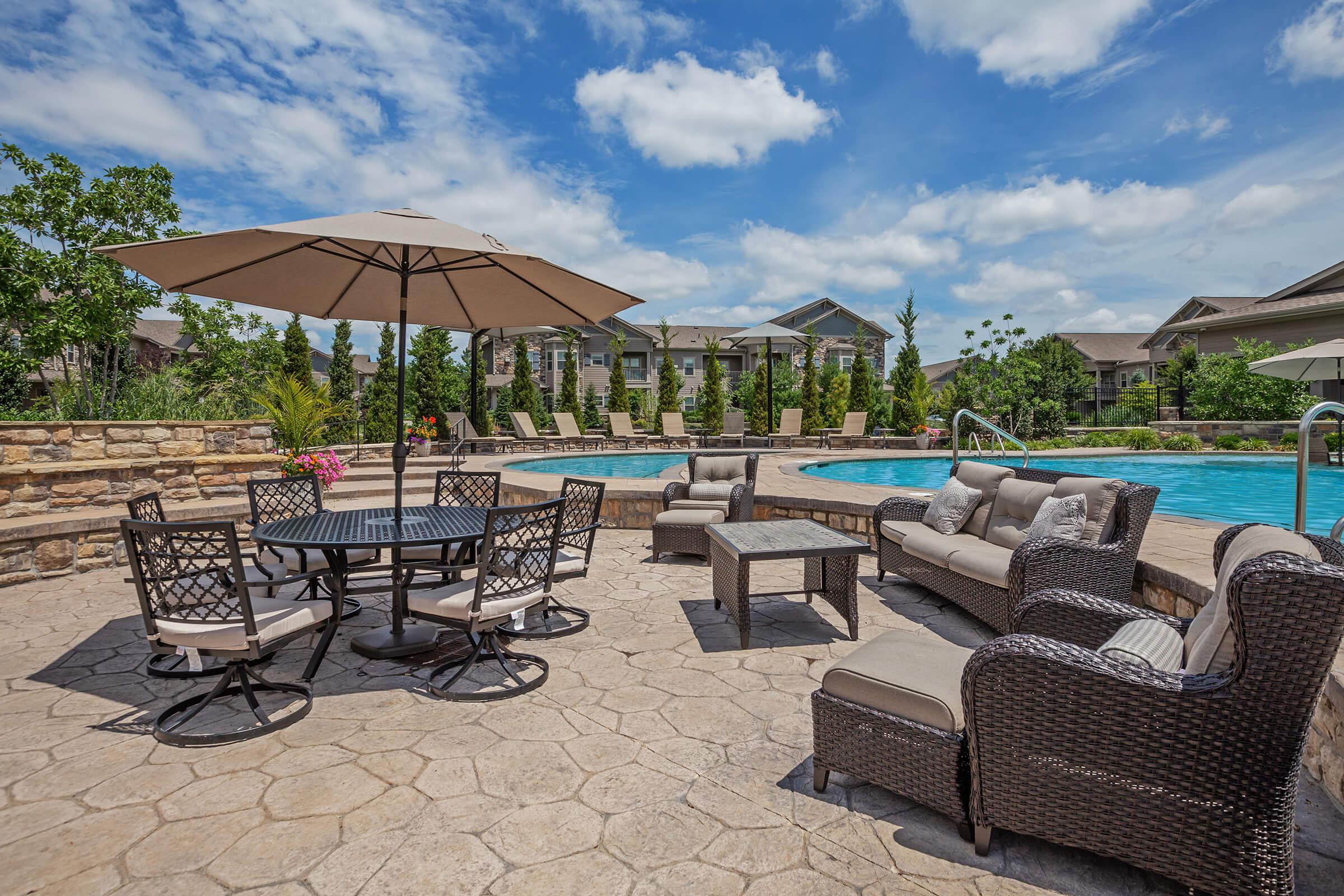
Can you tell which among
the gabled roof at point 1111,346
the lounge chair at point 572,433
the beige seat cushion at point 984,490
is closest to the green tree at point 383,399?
the lounge chair at point 572,433

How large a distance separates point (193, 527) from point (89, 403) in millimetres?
8969

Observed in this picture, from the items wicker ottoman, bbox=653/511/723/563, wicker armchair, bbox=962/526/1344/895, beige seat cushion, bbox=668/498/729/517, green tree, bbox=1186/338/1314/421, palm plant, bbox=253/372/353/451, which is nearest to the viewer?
wicker armchair, bbox=962/526/1344/895

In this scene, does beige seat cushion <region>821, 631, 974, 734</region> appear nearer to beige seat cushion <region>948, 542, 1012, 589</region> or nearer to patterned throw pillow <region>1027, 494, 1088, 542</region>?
beige seat cushion <region>948, 542, 1012, 589</region>

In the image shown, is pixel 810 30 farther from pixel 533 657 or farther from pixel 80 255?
pixel 80 255

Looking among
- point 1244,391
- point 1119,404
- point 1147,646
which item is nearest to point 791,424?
point 1244,391

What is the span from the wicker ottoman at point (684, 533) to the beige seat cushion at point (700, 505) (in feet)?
0.27

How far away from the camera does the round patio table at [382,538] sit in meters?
3.26

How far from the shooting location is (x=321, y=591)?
17.3 feet

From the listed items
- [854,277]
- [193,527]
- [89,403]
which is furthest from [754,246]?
[193,527]

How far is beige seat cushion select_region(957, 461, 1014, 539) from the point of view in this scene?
15.9 feet

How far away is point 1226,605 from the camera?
1782 mm

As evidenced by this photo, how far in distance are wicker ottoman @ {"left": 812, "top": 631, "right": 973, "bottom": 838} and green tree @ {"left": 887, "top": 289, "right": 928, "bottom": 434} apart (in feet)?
63.6

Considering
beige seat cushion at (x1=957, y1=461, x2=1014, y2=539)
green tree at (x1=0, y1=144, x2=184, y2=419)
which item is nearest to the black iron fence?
beige seat cushion at (x1=957, y1=461, x2=1014, y2=539)

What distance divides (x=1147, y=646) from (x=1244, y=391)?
19.0 m
